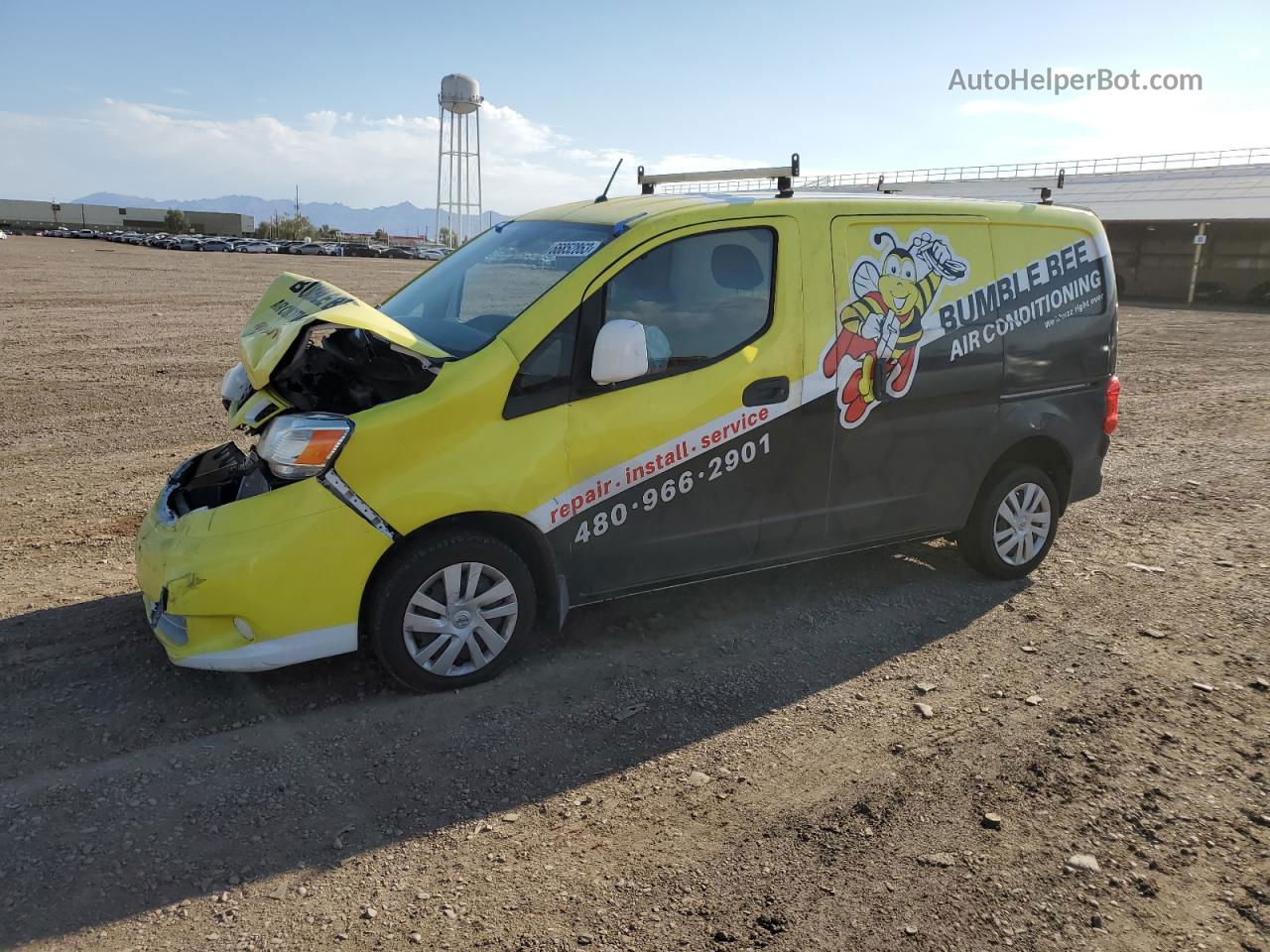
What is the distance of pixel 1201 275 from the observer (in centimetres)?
3509

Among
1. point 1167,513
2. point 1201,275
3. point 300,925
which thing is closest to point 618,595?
point 300,925

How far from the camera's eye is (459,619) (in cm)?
403

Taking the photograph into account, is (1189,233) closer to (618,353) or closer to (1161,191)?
(1161,191)

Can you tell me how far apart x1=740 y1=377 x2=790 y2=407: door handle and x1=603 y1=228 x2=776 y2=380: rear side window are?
0.68 feet

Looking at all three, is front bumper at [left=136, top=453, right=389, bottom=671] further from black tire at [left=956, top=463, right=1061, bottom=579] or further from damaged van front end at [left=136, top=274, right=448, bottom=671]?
black tire at [left=956, top=463, right=1061, bottom=579]

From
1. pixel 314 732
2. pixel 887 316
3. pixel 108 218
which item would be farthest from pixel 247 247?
pixel 314 732

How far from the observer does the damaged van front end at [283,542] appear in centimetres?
365

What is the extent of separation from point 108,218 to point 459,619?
447ft

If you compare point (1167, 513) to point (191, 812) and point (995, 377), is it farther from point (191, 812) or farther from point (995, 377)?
point (191, 812)

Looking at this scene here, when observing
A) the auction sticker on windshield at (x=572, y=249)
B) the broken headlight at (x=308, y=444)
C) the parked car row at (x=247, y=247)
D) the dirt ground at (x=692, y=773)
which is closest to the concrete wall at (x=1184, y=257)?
the dirt ground at (x=692, y=773)

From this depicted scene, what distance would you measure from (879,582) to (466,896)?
345cm

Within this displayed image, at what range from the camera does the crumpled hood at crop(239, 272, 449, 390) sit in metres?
3.84

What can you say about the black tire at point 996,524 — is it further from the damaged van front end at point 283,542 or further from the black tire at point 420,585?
the damaged van front end at point 283,542

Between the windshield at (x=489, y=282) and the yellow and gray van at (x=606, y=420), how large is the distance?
2 cm
